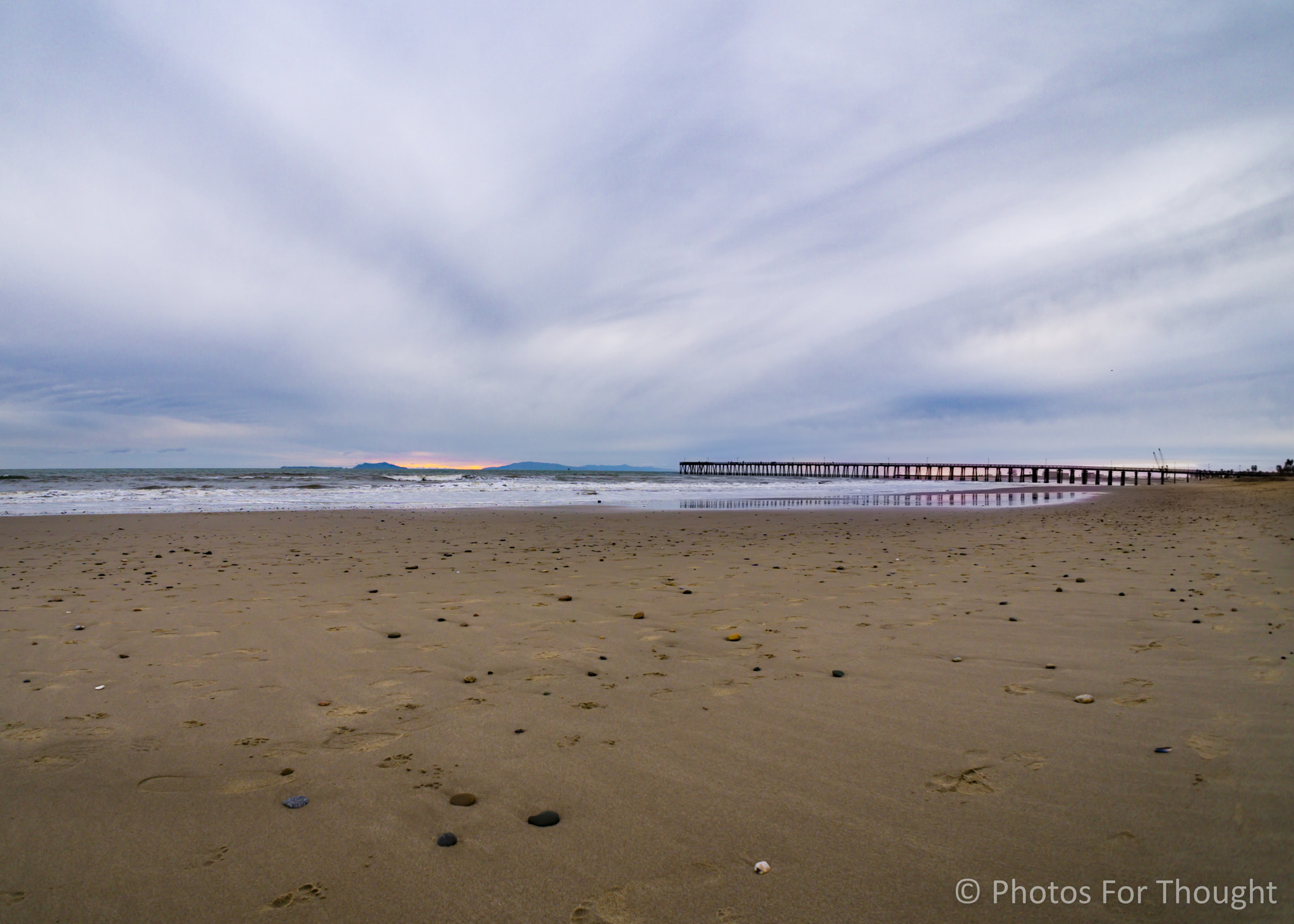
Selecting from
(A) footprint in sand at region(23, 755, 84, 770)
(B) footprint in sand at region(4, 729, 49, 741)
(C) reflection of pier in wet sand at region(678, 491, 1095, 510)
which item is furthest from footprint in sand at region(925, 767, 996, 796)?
(C) reflection of pier in wet sand at region(678, 491, 1095, 510)

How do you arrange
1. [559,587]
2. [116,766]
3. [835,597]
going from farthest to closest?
[559,587] < [835,597] < [116,766]

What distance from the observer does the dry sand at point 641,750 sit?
220 cm

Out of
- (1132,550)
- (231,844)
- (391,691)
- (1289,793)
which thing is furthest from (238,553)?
(1132,550)

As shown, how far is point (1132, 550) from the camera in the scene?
10398 millimetres

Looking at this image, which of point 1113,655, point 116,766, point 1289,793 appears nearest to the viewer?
point 1289,793

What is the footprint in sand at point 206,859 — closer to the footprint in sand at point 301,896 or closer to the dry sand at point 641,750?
the dry sand at point 641,750

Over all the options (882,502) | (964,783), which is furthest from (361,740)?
(882,502)

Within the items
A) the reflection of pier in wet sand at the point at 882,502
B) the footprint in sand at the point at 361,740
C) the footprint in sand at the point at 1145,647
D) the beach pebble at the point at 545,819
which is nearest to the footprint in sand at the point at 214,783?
the footprint in sand at the point at 361,740

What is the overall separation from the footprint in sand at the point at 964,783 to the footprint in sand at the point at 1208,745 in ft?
3.69

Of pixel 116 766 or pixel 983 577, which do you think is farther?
pixel 983 577

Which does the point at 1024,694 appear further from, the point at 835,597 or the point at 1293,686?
the point at 835,597

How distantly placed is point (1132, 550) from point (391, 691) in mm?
11687

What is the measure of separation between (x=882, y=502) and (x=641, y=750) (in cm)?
Result: 2609

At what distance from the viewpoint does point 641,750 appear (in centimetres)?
323
